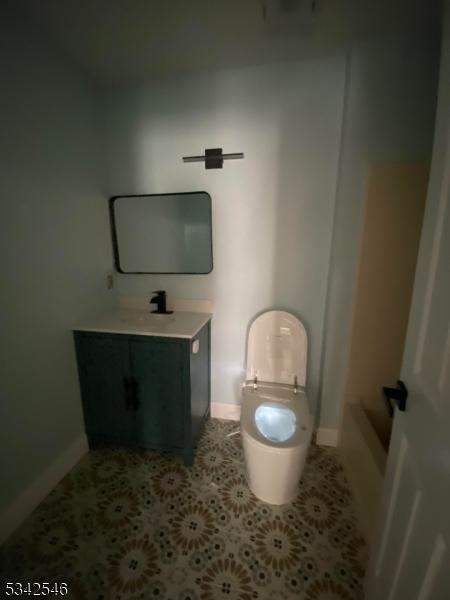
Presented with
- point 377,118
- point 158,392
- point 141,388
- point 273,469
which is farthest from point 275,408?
point 377,118

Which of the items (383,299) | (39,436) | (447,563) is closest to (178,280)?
(39,436)

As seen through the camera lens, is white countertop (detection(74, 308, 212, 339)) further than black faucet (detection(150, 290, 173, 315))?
No

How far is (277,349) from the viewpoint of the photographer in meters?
1.61

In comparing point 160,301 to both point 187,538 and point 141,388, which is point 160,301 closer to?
point 141,388

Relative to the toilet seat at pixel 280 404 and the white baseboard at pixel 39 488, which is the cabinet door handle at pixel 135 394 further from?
the toilet seat at pixel 280 404

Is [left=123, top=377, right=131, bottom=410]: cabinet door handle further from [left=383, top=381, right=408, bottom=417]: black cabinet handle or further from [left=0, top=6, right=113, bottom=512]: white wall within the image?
[left=383, top=381, right=408, bottom=417]: black cabinet handle

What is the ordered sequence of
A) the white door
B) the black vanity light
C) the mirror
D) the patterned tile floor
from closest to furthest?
1. the white door
2. the patterned tile floor
3. the black vanity light
4. the mirror

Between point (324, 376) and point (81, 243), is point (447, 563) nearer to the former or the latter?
point (324, 376)

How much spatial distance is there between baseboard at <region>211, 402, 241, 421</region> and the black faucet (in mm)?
811

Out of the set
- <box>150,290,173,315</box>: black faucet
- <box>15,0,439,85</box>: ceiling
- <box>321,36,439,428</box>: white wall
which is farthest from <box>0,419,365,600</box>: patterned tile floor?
<box>15,0,439,85</box>: ceiling

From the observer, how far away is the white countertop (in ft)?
4.57

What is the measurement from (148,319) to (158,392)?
51 centimetres

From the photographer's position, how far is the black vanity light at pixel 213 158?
152 cm

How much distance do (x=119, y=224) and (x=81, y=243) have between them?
1.11 feet
